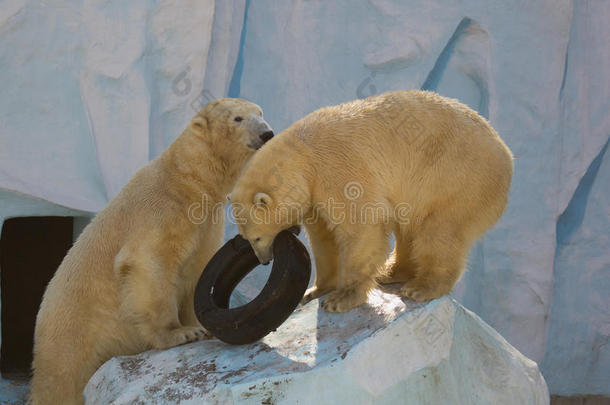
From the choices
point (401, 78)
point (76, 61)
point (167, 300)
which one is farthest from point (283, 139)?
point (401, 78)

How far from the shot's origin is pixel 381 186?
3061mm

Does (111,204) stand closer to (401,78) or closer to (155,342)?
(155,342)

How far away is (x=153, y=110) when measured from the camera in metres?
6.57

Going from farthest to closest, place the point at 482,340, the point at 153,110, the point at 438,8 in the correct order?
1. the point at 438,8
2. the point at 153,110
3. the point at 482,340

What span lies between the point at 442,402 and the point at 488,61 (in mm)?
5402

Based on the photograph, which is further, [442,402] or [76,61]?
[76,61]

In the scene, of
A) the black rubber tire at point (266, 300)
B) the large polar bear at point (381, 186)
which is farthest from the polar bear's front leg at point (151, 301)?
the large polar bear at point (381, 186)

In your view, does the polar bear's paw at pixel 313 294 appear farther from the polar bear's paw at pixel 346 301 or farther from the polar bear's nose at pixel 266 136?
the polar bear's nose at pixel 266 136

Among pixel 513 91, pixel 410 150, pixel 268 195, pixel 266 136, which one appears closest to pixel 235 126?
pixel 266 136

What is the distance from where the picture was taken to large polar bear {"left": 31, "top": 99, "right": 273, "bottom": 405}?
3330mm

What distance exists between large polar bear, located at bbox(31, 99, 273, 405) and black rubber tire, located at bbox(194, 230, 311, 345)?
0.67ft

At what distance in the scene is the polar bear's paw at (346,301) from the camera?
2.98m

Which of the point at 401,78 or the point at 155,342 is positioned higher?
the point at 401,78
